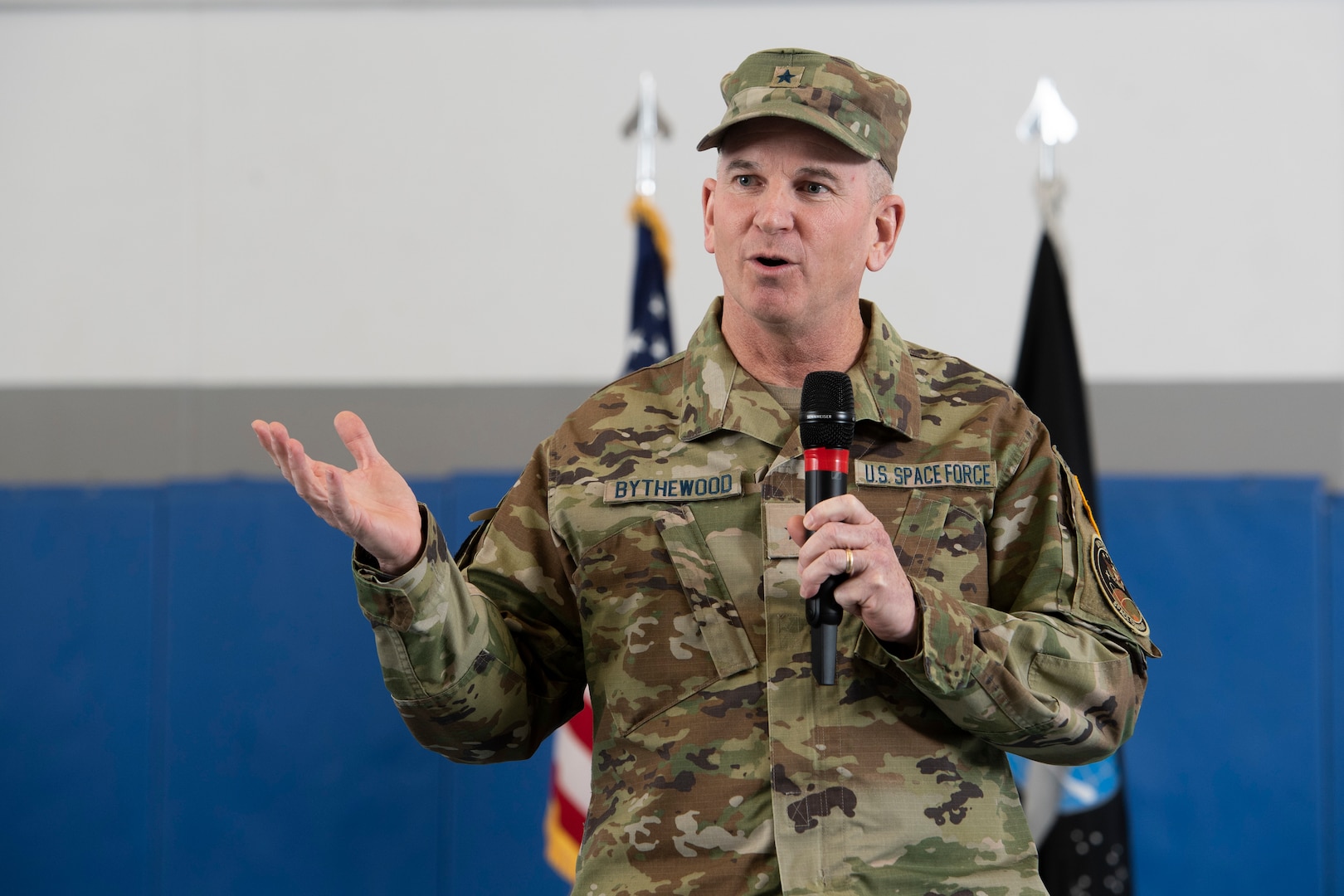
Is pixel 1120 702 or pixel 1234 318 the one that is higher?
pixel 1234 318

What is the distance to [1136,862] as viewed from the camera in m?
3.20

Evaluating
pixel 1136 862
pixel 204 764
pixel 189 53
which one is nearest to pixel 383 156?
pixel 189 53

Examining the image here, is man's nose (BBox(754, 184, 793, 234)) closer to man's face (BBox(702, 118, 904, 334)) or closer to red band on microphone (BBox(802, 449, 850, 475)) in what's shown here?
man's face (BBox(702, 118, 904, 334))

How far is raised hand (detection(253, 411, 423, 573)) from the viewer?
42.6 inches

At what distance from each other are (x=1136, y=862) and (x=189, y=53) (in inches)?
144

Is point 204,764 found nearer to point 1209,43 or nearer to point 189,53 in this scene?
point 189,53

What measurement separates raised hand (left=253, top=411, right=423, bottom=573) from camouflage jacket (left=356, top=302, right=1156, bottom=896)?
29 mm

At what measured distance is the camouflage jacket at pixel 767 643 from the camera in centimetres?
120

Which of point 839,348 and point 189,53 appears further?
point 189,53

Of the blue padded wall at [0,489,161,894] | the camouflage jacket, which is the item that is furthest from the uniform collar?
the blue padded wall at [0,489,161,894]

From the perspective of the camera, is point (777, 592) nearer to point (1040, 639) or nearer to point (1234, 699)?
point (1040, 639)

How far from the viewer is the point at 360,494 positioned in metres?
1.16

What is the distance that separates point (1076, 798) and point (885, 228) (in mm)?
1720

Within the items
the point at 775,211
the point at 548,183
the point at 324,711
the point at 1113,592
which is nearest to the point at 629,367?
the point at 548,183
